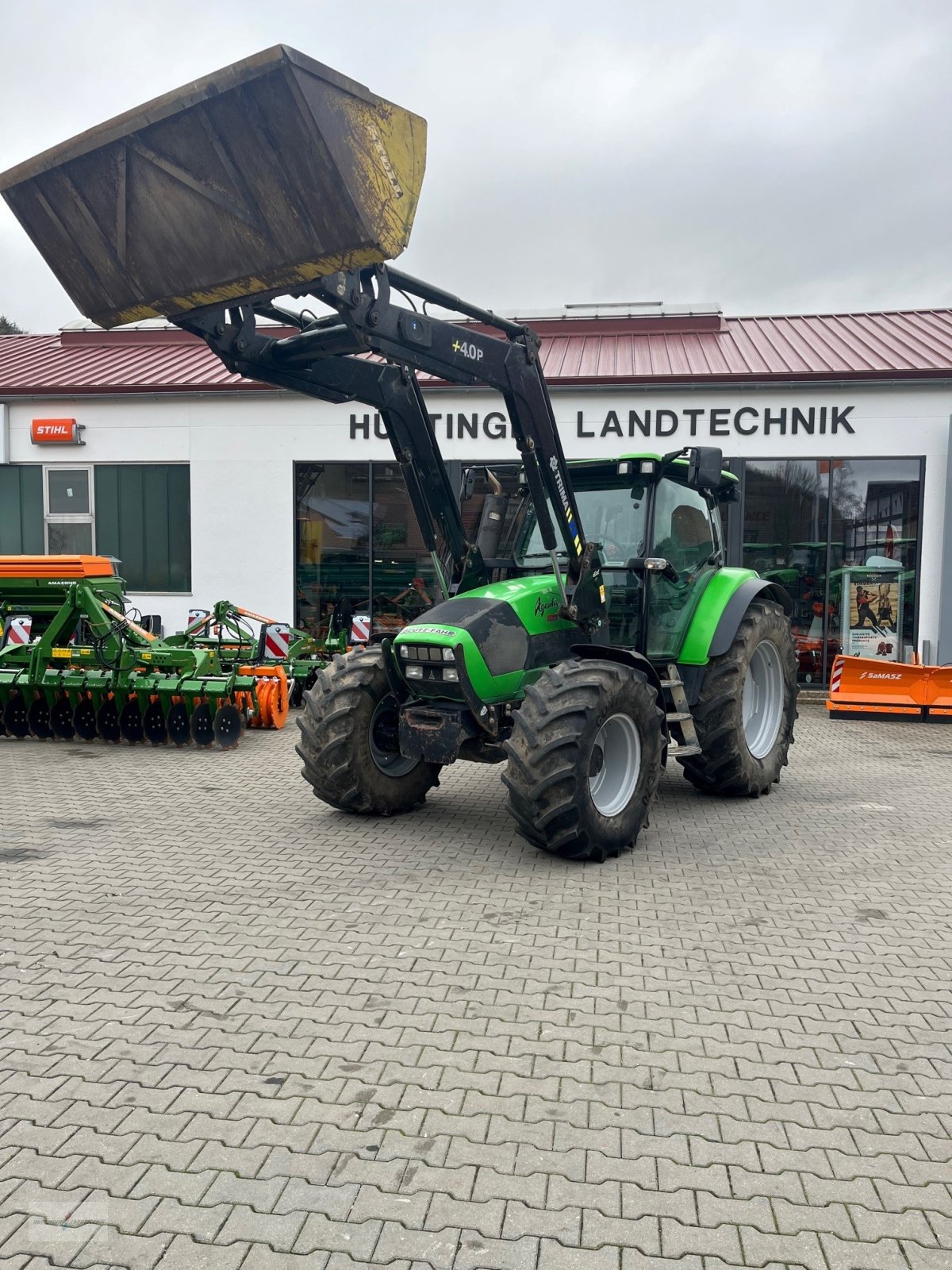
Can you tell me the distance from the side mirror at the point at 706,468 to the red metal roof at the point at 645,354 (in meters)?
7.13

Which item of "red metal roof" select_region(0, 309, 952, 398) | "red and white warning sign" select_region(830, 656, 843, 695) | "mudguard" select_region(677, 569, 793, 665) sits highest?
"red metal roof" select_region(0, 309, 952, 398)

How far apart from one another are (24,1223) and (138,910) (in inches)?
96.0

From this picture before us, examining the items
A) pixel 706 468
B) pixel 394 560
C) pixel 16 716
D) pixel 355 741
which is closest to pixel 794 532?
pixel 394 560

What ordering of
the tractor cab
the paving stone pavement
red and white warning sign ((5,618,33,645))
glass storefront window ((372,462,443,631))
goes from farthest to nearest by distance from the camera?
glass storefront window ((372,462,443,631)) → red and white warning sign ((5,618,33,645)) → the tractor cab → the paving stone pavement

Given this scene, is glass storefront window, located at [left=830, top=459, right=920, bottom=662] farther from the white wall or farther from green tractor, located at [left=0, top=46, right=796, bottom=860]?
green tractor, located at [left=0, top=46, right=796, bottom=860]

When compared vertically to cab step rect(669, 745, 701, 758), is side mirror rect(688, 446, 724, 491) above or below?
above

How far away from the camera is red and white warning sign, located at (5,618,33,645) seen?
10.6 meters

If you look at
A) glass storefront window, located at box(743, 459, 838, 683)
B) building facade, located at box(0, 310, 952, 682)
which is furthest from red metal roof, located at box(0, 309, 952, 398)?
glass storefront window, located at box(743, 459, 838, 683)

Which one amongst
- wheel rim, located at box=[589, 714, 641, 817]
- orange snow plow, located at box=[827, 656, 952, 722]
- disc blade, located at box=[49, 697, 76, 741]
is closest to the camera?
wheel rim, located at box=[589, 714, 641, 817]

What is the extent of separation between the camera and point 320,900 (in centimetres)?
506

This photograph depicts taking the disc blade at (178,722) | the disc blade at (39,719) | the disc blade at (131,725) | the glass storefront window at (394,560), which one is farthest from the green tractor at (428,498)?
the glass storefront window at (394,560)

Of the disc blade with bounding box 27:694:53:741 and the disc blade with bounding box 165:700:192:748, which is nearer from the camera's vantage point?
the disc blade with bounding box 165:700:192:748

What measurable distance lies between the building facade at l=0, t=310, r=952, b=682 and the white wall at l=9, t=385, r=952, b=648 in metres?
0.02

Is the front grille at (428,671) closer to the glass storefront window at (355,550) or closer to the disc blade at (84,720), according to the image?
the disc blade at (84,720)
